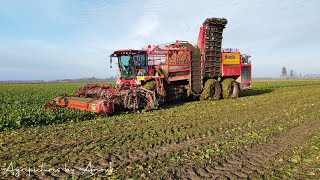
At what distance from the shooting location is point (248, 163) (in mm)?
5074

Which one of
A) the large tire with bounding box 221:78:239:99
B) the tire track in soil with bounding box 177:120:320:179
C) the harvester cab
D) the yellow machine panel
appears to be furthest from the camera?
the yellow machine panel

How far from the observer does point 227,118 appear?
974 centimetres

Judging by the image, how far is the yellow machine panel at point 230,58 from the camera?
1745 centimetres

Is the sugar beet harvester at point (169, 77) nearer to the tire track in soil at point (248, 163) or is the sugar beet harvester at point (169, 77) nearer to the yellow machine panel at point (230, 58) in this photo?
the yellow machine panel at point (230, 58)

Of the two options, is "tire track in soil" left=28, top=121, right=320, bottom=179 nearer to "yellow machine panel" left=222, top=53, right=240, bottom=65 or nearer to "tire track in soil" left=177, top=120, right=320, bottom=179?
"tire track in soil" left=177, top=120, right=320, bottom=179

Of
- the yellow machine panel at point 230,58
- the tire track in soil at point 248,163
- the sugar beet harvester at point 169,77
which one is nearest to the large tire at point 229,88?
the sugar beet harvester at point 169,77

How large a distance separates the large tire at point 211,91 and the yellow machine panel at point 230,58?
1.71m

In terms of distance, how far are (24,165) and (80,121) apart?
15.9 ft

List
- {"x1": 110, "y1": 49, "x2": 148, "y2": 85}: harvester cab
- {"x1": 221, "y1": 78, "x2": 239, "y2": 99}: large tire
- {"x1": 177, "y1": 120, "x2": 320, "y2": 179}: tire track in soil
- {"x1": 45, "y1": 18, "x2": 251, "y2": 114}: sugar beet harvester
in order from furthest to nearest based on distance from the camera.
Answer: {"x1": 221, "y1": 78, "x2": 239, "y2": 99}: large tire < {"x1": 110, "y1": 49, "x2": 148, "y2": 85}: harvester cab < {"x1": 45, "y1": 18, "x2": 251, "y2": 114}: sugar beet harvester < {"x1": 177, "y1": 120, "x2": 320, "y2": 179}: tire track in soil

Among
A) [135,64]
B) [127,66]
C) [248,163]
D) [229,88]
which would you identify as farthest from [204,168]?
[229,88]

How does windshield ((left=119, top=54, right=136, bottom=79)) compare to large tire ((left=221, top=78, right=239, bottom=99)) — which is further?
large tire ((left=221, top=78, right=239, bottom=99))

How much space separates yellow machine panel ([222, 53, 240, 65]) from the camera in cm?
1745

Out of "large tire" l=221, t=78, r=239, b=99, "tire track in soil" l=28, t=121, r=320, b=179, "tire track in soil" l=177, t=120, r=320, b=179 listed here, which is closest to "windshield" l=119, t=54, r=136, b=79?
"large tire" l=221, t=78, r=239, b=99

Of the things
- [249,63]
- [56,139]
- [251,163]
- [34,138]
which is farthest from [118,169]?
[249,63]
